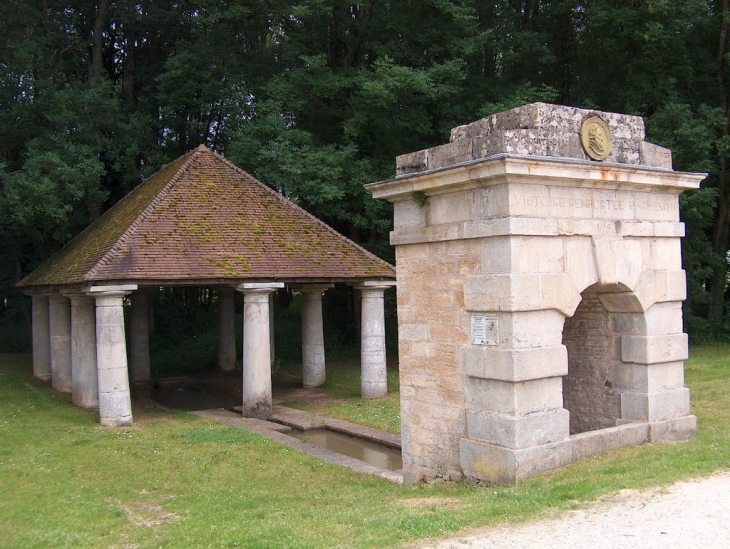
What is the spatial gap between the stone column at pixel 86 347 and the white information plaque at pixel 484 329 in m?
10.9

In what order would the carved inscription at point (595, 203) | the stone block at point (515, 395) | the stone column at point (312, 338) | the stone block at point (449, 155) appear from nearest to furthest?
the stone block at point (515, 395)
the carved inscription at point (595, 203)
the stone block at point (449, 155)
the stone column at point (312, 338)

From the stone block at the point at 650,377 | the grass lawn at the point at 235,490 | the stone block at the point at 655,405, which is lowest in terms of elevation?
the grass lawn at the point at 235,490

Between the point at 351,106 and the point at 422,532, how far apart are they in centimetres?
1729

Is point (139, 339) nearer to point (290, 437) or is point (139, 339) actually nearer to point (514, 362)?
point (290, 437)

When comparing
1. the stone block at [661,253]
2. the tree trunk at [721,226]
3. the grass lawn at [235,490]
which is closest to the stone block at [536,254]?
the stone block at [661,253]

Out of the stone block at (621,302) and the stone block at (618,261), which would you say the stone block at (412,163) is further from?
the stone block at (621,302)

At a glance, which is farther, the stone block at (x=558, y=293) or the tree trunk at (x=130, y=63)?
the tree trunk at (x=130, y=63)

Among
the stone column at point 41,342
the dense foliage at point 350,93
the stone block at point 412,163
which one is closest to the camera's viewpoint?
the stone block at point 412,163

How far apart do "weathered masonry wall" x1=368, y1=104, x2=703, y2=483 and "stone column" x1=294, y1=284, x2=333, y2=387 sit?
9900 millimetres

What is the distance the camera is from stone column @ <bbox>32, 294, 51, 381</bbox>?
2133 centimetres

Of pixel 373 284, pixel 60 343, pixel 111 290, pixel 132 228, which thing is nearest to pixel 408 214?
pixel 111 290

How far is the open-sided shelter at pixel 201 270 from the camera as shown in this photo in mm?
14430

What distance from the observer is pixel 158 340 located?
29.2m

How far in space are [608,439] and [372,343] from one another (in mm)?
9353
